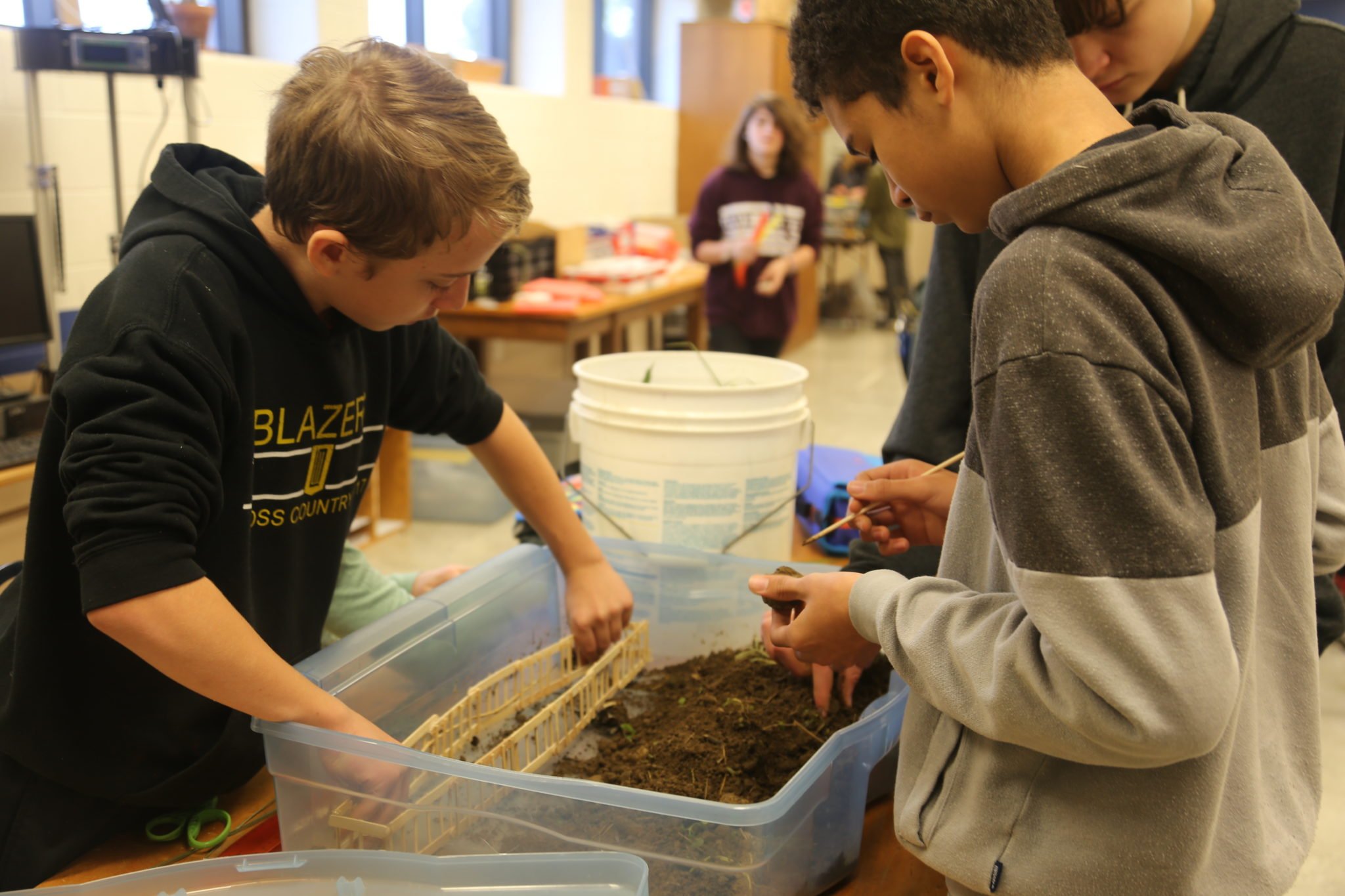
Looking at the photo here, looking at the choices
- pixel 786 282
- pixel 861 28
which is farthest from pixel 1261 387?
pixel 786 282

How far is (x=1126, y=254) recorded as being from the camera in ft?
1.85

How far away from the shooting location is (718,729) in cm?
102

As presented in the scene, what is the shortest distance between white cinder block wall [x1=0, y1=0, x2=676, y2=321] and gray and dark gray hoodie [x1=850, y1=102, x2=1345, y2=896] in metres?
0.72

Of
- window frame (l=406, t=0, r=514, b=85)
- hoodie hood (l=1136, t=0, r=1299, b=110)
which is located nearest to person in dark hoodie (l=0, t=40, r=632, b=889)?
hoodie hood (l=1136, t=0, r=1299, b=110)

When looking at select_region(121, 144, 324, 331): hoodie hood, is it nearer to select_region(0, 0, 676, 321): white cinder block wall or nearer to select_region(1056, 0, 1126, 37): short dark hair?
select_region(0, 0, 676, 321): white cinder block wall

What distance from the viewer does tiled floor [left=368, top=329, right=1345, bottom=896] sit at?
1866 millimetres

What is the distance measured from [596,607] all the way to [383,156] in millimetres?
545

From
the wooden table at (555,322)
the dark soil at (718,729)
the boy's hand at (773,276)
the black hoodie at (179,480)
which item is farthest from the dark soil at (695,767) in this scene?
the boy's hand at (773,276)

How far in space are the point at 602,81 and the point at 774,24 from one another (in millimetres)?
1111

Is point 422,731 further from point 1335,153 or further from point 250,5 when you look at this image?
point 250,5

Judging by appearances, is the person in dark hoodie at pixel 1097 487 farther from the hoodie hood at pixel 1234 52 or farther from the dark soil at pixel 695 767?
the hoodie hood at pixel 1234 52

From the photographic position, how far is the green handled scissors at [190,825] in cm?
88

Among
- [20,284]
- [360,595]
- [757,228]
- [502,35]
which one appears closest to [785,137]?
[757,228]

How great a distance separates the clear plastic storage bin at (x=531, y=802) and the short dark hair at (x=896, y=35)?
49 cm
